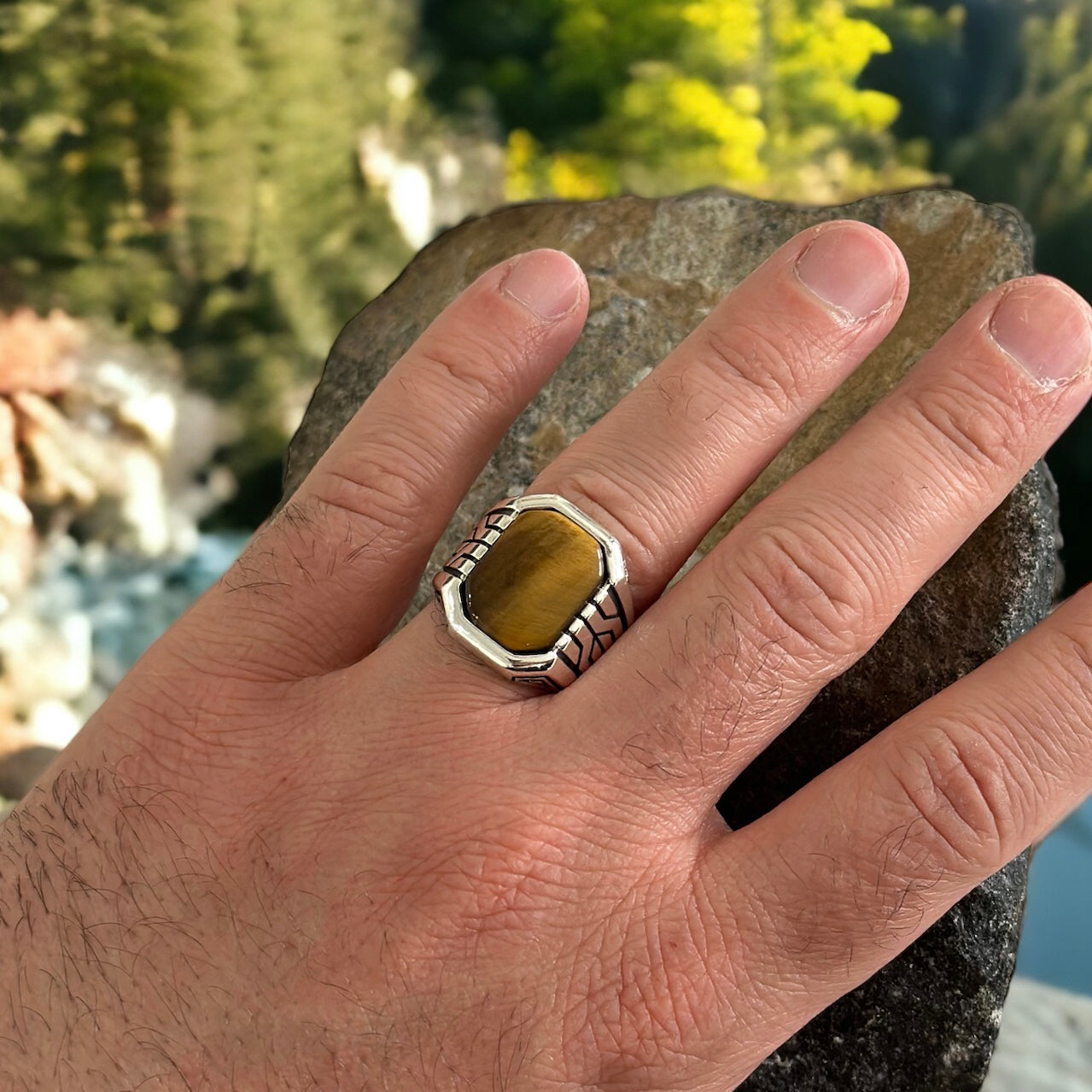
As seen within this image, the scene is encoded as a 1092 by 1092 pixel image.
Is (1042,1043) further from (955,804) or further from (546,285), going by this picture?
(546,285)

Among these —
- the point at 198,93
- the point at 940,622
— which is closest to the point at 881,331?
the point at 940,622

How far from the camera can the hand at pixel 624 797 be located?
0.83 meters

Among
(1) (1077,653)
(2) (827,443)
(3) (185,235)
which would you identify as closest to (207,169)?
(3) (185,235)

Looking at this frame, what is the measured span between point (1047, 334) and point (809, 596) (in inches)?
10.9

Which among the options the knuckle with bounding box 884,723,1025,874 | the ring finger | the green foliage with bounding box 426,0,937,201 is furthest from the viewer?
the green foliage with bounding box 426,0,937,201

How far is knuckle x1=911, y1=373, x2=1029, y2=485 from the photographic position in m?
0.88

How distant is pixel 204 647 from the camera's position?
1.02 m

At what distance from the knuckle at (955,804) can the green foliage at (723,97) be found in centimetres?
110

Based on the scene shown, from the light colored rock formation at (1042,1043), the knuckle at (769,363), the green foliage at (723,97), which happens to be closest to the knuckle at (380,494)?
the knuckle at (769,363)

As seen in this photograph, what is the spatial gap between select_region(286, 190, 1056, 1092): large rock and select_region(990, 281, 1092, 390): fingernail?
19 centimetres

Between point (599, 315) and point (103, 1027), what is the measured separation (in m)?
0.81

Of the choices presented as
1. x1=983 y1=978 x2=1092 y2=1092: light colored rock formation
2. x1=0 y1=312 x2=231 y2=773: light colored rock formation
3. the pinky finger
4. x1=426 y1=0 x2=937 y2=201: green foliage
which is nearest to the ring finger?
the pinky finger

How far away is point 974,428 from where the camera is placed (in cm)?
88

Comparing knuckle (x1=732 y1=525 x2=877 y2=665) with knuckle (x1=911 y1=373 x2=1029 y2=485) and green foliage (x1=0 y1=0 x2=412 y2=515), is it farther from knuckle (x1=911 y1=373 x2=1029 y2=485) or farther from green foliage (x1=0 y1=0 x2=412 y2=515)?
green foliage (x1=0 y1=0 x2=412 y2=515)
